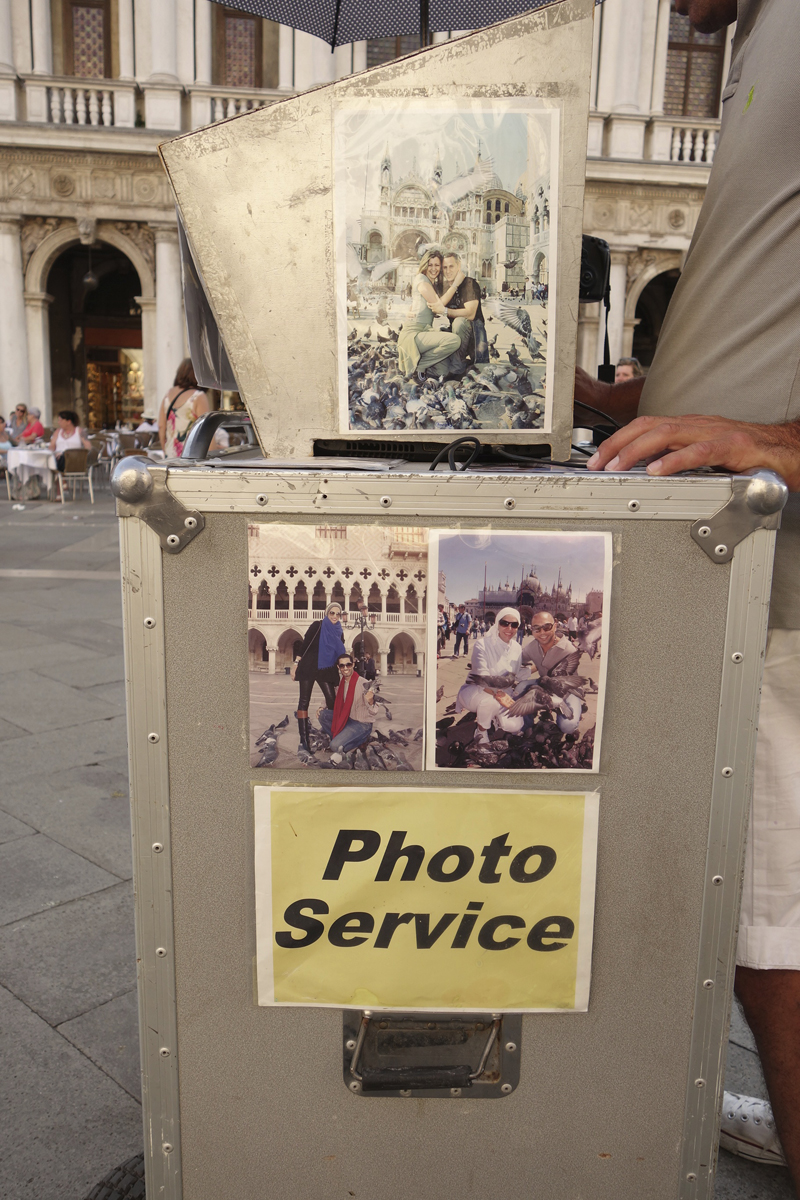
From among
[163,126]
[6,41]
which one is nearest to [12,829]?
[163,126]

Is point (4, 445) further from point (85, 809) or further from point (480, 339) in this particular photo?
point (480, 339)

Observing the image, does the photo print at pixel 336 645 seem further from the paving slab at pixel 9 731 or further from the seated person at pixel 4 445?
the seated person at pixel 4 445

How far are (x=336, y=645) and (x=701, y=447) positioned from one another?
0.47m

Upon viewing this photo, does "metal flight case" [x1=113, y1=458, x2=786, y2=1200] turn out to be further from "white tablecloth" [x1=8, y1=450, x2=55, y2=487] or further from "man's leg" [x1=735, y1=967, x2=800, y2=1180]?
"white tablecloth" [x1=8, y1=450, x2=55, y2=487]

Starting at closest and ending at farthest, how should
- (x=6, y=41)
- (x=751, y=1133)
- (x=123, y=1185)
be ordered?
(x=123, y=1185)
(x=751, y=1133)
(x=6, y=41)

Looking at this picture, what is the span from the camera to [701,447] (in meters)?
1.04

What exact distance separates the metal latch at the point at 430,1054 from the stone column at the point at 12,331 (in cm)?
1644

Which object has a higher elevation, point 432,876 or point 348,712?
point 348,712

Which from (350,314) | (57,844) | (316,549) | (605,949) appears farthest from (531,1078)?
(57,844)

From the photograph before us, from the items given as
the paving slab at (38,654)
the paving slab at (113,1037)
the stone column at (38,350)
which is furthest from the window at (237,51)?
the paving slab at (113,1037)

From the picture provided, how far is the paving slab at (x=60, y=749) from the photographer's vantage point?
11.1 feet

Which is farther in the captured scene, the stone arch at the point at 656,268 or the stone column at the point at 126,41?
the stone arch at the point at 656,268

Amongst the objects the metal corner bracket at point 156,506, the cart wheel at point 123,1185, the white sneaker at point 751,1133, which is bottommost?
the white sneaker at point 751,1133

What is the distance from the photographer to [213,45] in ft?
51.4
